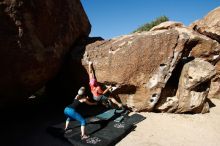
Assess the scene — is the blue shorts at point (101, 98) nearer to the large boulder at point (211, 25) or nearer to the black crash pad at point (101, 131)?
the black crash pad at point (101, 131)

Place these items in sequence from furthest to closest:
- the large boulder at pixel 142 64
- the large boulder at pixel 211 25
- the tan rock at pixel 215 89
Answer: the large boulder at pixel 211 25 < the tan rock at pixel 215 89 < the large boulder at pixel 142 64

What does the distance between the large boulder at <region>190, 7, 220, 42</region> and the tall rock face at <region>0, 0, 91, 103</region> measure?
699 centimetres

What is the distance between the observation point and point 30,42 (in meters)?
7.30

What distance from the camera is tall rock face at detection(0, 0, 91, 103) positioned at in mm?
6785

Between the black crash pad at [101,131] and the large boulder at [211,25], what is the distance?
6.52m

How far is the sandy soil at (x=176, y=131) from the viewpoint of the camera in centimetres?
650

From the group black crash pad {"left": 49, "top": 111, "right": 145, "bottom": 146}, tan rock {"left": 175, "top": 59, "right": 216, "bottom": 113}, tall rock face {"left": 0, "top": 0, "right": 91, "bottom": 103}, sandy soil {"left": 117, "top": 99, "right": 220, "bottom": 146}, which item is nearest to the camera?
black crash pad {"left": 49, "top": 111, "right": 145, "bottom": 146}

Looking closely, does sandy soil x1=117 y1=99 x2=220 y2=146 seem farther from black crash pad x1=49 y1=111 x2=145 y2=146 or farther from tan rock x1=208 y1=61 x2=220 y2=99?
tan rock x1=208 y1=61 x2=220 y2=99

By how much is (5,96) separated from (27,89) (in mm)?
758

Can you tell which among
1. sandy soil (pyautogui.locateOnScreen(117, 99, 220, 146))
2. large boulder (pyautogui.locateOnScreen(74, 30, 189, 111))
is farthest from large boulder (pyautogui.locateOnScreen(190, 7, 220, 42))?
sandy soil (pyautogui.locateOnScreen(117, 99, 220, 146))

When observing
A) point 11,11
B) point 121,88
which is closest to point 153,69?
point 121,88

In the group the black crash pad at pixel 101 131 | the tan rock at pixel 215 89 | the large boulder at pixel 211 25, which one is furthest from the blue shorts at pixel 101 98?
the large boulder at pixel 211 25

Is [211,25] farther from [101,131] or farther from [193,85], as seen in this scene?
[101,131]

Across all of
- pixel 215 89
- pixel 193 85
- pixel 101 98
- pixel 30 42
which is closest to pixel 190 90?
pixel 193 85
